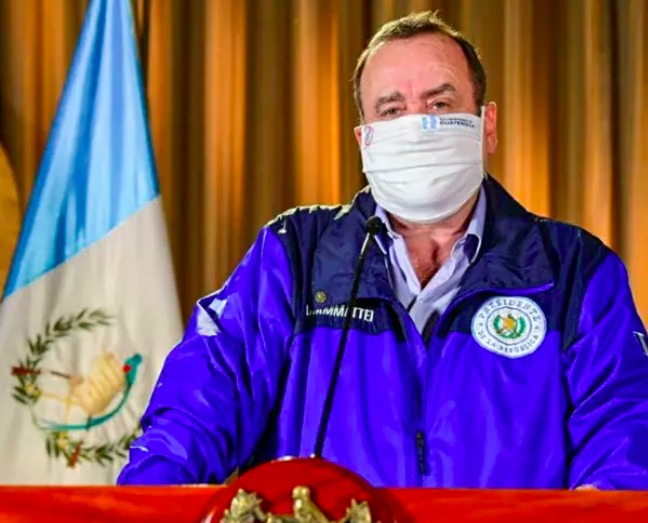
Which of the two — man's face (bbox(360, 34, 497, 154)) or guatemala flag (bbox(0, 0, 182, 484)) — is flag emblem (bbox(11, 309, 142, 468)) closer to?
guatemala flag (bbox(0, 0, 182, 484))

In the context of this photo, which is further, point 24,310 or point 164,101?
point 164,101

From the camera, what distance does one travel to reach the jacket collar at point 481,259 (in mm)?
1729

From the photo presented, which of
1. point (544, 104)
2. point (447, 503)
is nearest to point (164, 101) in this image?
point (544, 104)

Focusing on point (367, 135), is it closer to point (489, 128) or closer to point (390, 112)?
point (390, 112)

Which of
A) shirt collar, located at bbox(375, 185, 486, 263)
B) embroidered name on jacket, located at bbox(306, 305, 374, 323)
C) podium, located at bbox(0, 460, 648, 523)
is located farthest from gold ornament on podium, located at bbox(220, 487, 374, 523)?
shirt collar, located at bbox(375, 185, 486, 263)

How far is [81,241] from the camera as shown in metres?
2.78

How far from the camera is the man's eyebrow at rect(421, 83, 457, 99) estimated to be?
1.84m

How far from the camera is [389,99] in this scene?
1849mm

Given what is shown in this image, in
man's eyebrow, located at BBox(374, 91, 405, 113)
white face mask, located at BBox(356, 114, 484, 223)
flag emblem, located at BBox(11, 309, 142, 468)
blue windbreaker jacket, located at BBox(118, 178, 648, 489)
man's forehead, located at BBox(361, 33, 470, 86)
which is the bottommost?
flag emblem, located at BBox(11, 309, 142, 468)

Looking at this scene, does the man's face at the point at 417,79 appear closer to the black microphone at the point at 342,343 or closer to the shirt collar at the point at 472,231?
the shirt collar at the point at 472,231

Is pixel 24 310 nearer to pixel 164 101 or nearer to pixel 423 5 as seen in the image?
pixel 164 101

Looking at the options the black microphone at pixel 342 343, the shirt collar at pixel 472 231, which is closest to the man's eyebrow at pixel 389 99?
the shirt collar at pixel 472 231

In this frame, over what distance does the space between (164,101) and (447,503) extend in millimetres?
2399

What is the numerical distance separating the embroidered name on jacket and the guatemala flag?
1.05 meters
